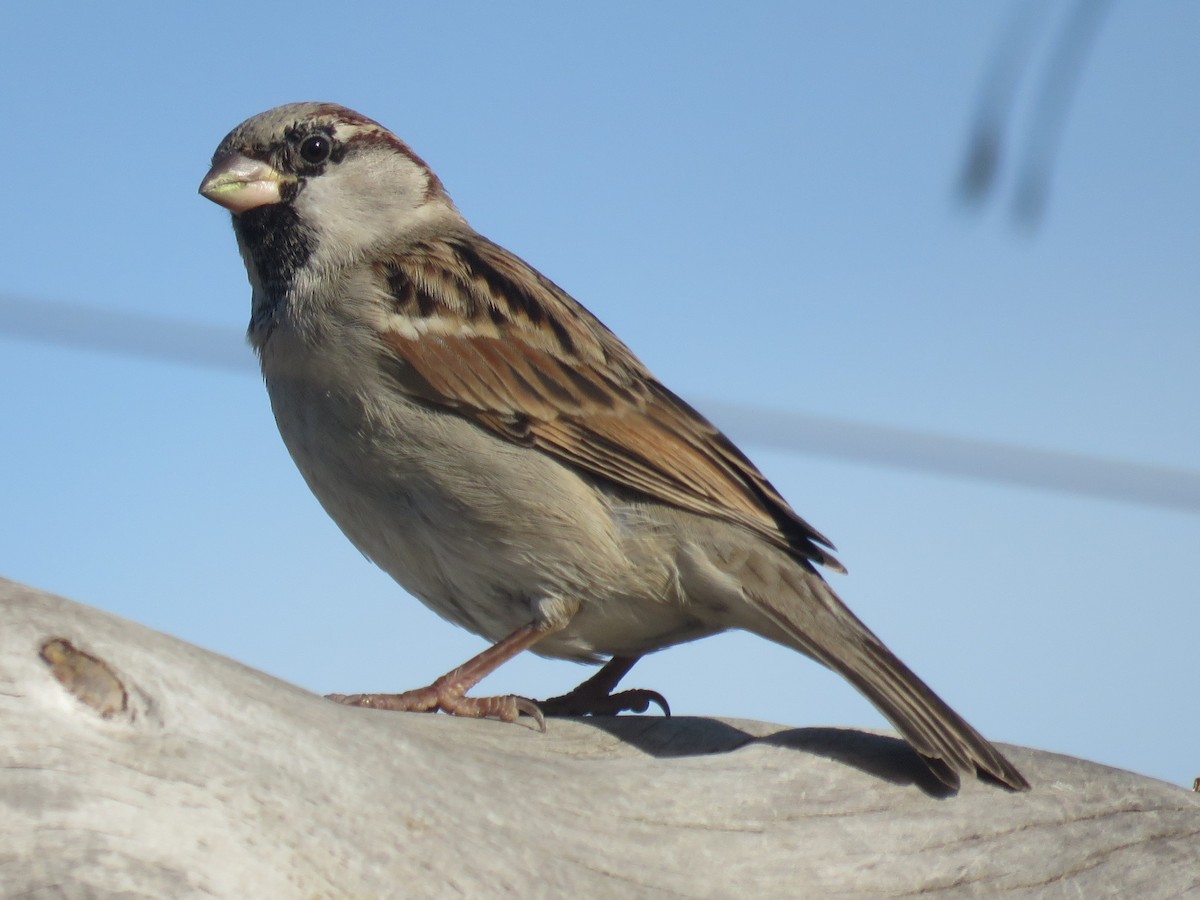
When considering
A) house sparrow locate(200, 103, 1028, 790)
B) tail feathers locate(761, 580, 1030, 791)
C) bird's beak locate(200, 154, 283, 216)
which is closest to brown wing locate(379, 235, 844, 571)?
house sparrow locate(200, 103, 1028, 790)

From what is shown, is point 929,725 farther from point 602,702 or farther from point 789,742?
point 602,702

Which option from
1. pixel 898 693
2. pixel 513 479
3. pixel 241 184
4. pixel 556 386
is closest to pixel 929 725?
pixel 898 693

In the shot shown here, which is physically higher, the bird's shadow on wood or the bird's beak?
the bird's beak

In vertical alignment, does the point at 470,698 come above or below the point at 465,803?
above

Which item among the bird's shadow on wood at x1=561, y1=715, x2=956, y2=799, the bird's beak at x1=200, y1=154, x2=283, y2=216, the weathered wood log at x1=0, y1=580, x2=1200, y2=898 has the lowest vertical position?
the weathered wood log at x1=0, y1=580, x2=1200, y2=898

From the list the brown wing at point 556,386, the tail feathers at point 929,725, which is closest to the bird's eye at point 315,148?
the brown wing at point 556,386

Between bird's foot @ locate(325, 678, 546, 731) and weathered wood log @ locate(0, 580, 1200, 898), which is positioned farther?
bird's foot @ locate(325, 678, 546, 731)

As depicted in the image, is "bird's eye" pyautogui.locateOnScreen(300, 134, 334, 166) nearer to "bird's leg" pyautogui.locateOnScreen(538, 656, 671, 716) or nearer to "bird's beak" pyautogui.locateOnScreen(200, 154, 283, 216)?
"bird's beak" pyautogui.locateOnScreen(200, 154, 283, 216)

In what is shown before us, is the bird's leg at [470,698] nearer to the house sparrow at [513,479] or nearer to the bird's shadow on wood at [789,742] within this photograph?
the house sparrow at [513,479]
